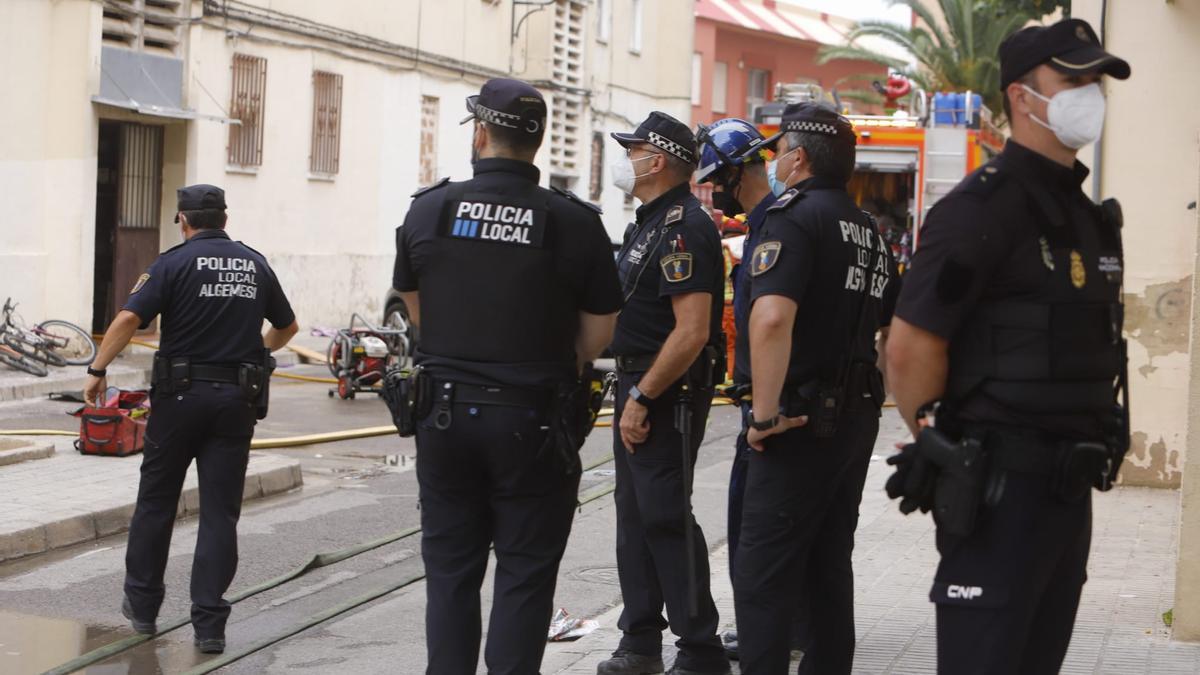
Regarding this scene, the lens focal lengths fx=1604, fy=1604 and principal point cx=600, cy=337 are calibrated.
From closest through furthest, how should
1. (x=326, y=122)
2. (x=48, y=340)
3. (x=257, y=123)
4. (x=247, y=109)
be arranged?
(x=48, y=340), (x=247, y=109), (x=257, y=123), (x=326, y=122)

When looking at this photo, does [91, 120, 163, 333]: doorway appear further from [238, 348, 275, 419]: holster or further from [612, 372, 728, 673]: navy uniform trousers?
[612, 372, 728, 673]: navy uniform trousers

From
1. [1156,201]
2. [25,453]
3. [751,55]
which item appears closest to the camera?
[1156,201]

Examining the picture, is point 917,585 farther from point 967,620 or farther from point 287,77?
point 287,77

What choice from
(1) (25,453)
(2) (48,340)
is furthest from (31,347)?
(1) (25,453)

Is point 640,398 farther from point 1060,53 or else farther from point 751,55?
point 751,55

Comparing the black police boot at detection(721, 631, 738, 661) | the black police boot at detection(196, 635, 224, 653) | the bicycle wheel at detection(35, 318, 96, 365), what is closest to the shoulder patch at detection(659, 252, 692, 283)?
the black police boot at detection(721, 631, 738, 661)

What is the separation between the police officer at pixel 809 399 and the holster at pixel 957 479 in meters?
1.29

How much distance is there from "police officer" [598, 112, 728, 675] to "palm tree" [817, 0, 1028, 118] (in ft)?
96.1

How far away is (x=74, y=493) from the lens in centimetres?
959

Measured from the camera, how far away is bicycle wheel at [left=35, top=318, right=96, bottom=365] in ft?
58.0

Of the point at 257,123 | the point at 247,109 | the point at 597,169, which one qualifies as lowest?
the point at 257,123

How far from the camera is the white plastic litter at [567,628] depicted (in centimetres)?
675

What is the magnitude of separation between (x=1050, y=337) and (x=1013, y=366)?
11cm

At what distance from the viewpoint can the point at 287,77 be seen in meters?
23.2
